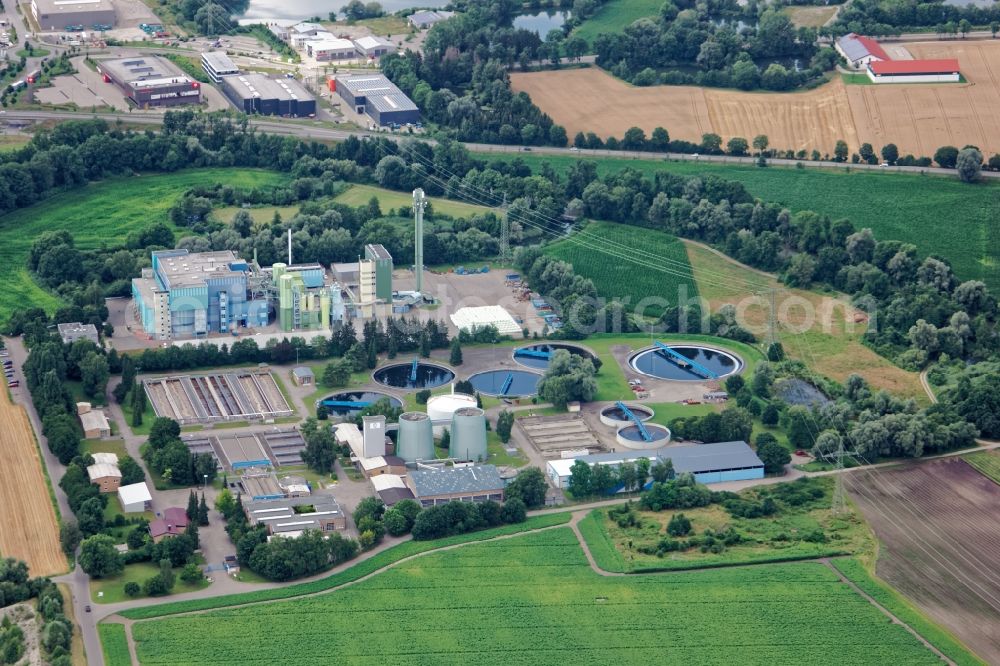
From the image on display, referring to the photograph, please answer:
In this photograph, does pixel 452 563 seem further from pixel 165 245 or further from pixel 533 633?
pixel 165 245

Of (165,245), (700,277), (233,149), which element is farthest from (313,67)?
(700,277)

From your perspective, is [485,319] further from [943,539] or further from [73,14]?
[73,14]

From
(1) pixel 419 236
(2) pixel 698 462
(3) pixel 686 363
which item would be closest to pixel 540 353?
(3) pixel 686 363

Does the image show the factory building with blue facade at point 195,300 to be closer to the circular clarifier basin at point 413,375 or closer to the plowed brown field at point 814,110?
the circular clarifier basin at point 413,375

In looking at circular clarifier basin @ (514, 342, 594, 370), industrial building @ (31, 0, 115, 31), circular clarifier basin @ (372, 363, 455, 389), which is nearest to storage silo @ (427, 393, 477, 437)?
circular clarifier basin @ (372, 363, 455, 389)

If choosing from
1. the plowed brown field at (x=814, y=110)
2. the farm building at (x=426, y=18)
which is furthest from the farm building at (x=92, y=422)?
the farm building at (x=426, y=18)

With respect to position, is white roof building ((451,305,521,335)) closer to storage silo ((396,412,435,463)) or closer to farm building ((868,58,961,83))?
storage silo ((396,412,435,463))

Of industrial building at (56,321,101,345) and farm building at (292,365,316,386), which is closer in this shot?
farm building at (292,365,316,386)

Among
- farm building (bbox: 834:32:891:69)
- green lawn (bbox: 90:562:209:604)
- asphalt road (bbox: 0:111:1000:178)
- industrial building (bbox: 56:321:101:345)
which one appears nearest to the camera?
green lawn (bbox: 90:562:209:604)
